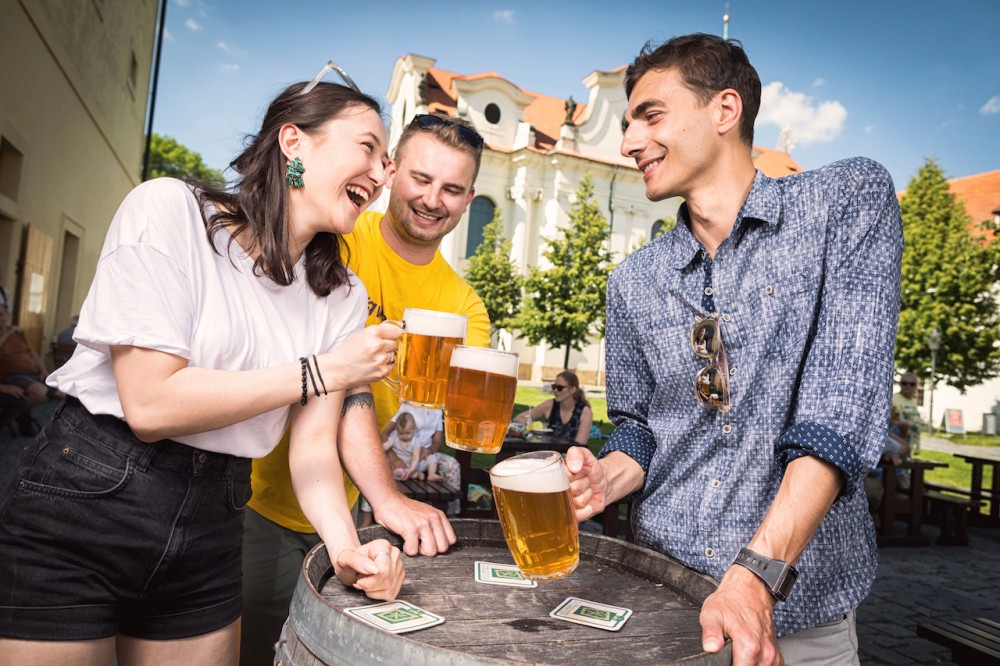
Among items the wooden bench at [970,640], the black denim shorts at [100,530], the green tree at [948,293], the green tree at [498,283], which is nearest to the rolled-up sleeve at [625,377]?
the black denim shorts at [100,530]

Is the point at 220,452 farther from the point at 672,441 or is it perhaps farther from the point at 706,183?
the point at 706,183

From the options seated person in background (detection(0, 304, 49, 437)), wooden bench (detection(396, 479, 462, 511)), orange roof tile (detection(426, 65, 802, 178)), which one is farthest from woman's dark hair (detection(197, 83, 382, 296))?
orange roof tile (detection(426, 65, 802, 178))

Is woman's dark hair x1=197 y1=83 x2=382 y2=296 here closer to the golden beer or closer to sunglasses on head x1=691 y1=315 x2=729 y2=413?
the golden beer

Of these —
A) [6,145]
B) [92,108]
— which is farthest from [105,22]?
[6,145]

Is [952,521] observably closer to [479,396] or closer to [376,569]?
[479,396]

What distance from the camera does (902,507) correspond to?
852 centimetres

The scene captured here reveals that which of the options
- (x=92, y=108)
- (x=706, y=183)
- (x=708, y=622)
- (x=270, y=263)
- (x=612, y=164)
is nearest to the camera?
(x=708, y=622)

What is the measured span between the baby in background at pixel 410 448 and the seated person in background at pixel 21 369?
4.66 m

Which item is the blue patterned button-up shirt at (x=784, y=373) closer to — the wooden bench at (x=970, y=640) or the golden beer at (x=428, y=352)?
the golden beer at (x=428, y=352)

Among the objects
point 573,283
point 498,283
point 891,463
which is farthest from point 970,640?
point 498,283

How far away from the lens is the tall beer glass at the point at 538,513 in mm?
1417

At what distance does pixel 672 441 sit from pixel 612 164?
3613 centimetres

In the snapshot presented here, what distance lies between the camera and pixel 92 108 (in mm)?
12914

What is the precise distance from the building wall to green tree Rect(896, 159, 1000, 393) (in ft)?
78.0
